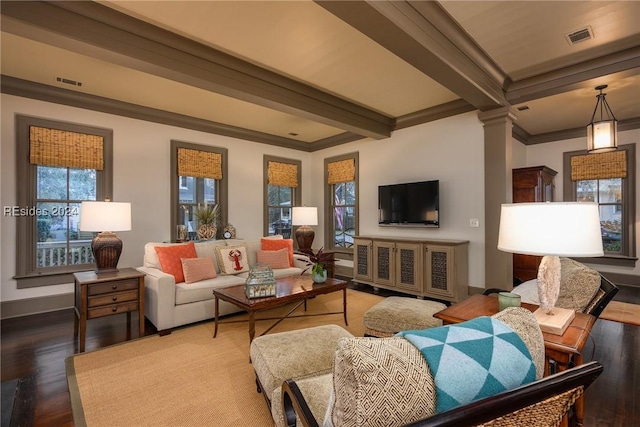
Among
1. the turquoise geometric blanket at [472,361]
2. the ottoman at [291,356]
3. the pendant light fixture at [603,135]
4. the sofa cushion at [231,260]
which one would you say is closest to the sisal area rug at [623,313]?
the pendant light fixture at [603,135]

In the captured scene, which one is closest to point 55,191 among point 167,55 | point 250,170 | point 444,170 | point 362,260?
point 167,55

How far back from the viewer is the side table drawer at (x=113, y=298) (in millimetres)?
2818

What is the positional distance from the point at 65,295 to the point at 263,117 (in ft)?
12.1

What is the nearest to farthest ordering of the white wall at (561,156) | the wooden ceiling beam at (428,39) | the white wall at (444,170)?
the wooden ceiling beam at (428,39), the white wall at (444,170), the white wall at (561,156)

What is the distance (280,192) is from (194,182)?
1825 mm

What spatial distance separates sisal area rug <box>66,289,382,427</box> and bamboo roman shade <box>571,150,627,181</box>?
198 inches

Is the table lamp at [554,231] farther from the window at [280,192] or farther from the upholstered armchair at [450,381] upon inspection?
the window at [280,192]

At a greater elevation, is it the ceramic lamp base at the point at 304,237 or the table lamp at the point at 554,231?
the table lamp at the point at 554,231

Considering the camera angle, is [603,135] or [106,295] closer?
[106,295]

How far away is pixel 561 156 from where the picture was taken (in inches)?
216

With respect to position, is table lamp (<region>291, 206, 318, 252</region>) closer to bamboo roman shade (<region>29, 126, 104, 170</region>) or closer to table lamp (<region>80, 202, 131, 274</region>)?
table lamp (<region>80, 202, 131, 274</region>)

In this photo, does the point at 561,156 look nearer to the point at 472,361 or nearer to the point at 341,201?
the point at 341,201

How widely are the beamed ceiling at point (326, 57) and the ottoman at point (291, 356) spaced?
2.23 m

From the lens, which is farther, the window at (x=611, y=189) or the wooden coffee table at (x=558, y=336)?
the window at (x=611, y=189)
